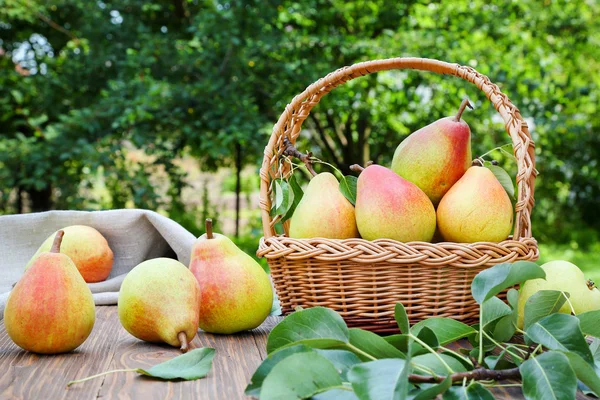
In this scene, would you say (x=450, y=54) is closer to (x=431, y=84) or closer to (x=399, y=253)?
(x=431, y=84)

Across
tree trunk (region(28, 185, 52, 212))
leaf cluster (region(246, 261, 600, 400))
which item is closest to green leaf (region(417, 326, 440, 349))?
leaf cluster (region(246, 261, 600, 400))

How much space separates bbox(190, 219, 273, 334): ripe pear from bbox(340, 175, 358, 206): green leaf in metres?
0.24

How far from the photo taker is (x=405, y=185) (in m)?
1.18

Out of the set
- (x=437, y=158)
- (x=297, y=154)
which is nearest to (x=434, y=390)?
(x=437, y=158)

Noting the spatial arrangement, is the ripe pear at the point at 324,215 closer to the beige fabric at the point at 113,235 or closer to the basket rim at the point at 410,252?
the basket rim at the point at 410,252

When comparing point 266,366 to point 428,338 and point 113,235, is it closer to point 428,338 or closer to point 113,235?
point 428,338

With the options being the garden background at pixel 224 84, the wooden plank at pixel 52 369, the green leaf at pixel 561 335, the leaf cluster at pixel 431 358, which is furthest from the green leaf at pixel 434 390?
the garden background at pixel 224 84

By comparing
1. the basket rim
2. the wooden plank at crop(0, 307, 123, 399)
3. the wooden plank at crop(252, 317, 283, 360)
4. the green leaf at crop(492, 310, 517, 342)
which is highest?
the basket rim

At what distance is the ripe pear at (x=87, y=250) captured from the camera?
1.48 metres

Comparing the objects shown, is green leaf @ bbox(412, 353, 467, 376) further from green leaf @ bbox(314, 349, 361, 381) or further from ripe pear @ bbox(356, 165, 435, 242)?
ripe pear @ bbox(356, 165, 435, 242)

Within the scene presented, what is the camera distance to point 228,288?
3.85ft

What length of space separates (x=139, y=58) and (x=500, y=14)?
242cm

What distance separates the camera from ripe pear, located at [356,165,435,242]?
1148 mm

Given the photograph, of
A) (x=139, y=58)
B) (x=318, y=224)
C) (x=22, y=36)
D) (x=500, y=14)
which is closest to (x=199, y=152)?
(x=139, y=58)
